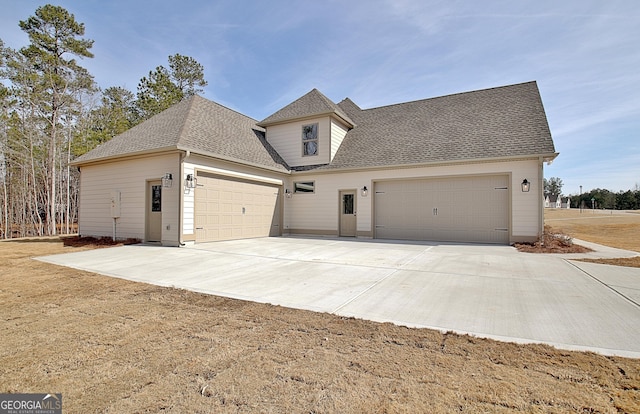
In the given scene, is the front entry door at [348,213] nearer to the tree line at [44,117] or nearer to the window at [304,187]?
the window at [304,187]

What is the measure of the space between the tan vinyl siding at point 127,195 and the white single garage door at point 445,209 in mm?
7542

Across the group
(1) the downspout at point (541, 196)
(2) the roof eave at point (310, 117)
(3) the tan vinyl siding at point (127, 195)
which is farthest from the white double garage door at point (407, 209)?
(2) the roof eave at point (310, 117)

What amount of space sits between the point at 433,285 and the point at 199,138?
8.77 m

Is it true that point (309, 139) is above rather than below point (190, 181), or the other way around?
above

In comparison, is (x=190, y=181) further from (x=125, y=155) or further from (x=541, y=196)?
(x=541, y=196)

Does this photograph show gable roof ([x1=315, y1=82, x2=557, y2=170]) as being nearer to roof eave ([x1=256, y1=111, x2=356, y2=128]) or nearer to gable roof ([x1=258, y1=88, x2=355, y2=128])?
roof eave ([x1=256, y1=111, x2=356, y2=128])

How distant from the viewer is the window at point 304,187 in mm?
13438

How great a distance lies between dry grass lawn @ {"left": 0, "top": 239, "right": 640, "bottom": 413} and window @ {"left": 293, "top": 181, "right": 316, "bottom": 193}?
10108mm

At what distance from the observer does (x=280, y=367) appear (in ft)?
7.48

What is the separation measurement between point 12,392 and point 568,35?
12.8 m

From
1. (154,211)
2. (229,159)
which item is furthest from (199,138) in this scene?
(154,211)

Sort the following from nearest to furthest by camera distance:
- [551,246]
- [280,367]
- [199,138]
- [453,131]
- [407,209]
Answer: [280,367] → [551,246] → [199,138] → [407,209] → [453,131]

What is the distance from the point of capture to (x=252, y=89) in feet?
52.1

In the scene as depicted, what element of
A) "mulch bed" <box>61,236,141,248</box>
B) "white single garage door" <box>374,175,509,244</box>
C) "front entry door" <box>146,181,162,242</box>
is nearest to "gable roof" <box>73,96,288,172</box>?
"front entry door" <box>146,181,162,242</box>
